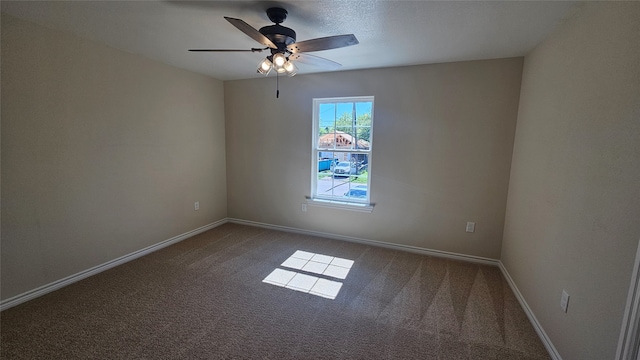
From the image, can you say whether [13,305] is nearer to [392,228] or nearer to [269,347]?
[269,347]

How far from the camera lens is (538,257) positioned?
6.58 feet

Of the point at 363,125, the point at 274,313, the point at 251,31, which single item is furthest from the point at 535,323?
the point at 251,31

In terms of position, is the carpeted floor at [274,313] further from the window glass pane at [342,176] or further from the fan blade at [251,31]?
the fan blade at [251,31]

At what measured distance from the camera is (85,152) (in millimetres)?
2451

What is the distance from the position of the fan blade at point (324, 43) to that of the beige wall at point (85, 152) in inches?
81.5

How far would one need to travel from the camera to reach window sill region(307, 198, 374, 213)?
11.2 feet

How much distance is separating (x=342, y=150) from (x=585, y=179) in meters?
2.41

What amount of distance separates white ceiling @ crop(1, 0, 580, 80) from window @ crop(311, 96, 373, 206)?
79cm

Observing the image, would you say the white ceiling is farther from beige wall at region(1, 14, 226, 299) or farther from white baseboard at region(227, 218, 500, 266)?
white baseboard at region(227, 218, 500, 266)

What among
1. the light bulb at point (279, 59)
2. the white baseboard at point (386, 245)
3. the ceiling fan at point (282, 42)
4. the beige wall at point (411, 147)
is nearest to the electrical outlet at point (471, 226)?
the beige wall at point (411, 147)

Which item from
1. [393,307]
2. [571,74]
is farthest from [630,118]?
[393,307]

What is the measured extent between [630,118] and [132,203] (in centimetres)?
405

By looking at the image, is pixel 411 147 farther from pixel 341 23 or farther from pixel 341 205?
pixel 341 23

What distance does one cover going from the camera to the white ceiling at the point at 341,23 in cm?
175
